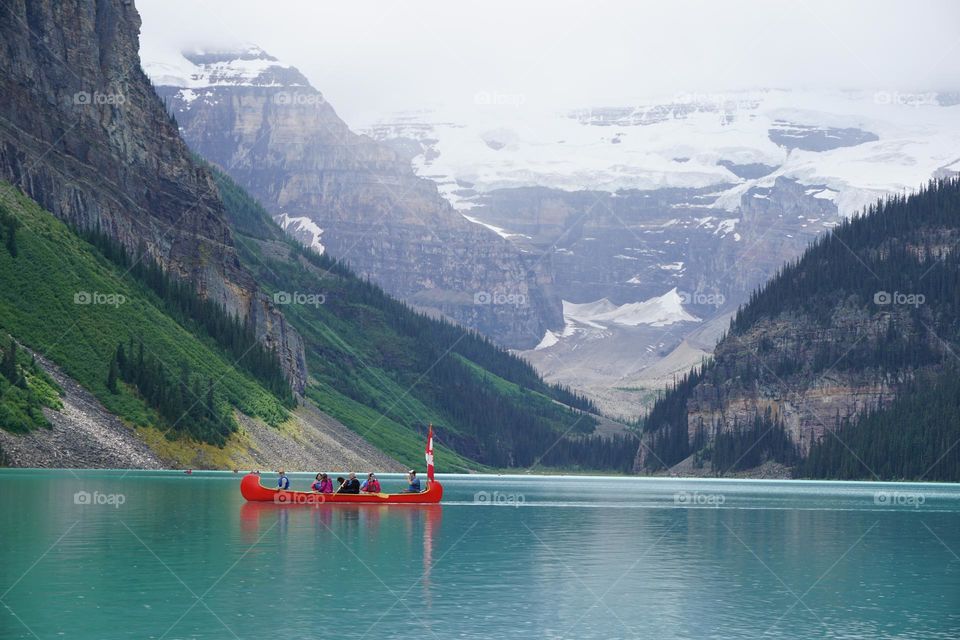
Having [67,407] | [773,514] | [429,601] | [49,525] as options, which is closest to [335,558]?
[429,601]

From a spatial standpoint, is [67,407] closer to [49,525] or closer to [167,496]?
[167,496]

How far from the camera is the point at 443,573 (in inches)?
3105
